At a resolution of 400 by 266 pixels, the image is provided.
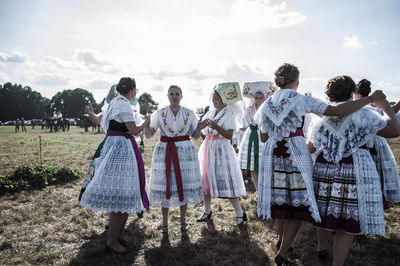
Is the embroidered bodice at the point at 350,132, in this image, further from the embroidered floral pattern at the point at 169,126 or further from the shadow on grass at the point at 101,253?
the shadow on grass at the point at 101,253

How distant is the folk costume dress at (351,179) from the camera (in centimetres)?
269

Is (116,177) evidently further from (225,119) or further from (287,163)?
(287,163)

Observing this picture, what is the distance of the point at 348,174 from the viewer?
9.04 feet

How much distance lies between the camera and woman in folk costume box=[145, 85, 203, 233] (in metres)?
4.00

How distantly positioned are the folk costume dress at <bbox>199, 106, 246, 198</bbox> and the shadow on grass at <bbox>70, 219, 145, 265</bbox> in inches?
52.2

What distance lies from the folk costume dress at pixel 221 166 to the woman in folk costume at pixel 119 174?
1240 millimetres

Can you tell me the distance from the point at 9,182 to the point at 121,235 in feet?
12.7

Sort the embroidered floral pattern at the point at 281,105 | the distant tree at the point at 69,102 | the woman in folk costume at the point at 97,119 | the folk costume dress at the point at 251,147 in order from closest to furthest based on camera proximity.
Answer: the embroidered floral pattern at the point at 281,105 < the woman in folk costume at the point at 97,119 < the folk costume dress at the point at 251,147 < the distant tree at the point at 69,102

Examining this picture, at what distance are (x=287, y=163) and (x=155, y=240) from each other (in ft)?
7.26

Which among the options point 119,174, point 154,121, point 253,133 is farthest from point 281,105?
point 253,133

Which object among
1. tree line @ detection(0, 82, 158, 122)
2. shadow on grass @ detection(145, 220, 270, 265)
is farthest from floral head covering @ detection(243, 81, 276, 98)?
tree line @ detection(0, 82, 158, 122)

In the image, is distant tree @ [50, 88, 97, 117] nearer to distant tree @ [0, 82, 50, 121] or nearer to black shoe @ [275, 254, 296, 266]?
distant tree @ [0, 82, 50, 121]

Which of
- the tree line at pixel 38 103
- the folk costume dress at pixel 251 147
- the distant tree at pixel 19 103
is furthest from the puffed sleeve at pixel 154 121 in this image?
the distant tree at pixel 19 103

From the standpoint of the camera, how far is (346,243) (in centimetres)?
→ 277
